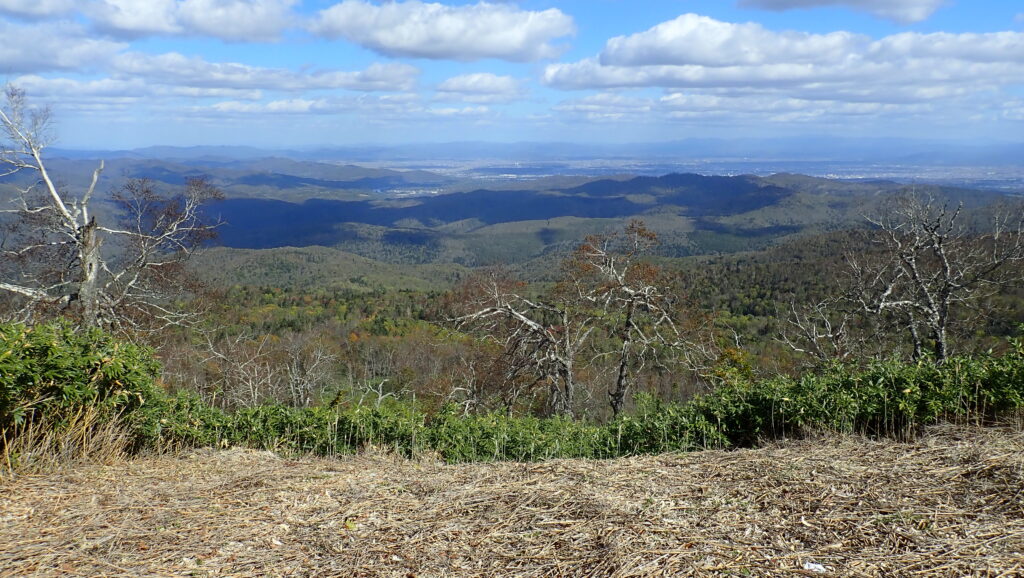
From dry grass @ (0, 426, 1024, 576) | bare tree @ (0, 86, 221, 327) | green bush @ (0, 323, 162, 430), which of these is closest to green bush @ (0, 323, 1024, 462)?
green bush @ (0, 323, 162, 430)

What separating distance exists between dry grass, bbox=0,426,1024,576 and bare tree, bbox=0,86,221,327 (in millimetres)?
7882

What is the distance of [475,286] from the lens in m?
15.4

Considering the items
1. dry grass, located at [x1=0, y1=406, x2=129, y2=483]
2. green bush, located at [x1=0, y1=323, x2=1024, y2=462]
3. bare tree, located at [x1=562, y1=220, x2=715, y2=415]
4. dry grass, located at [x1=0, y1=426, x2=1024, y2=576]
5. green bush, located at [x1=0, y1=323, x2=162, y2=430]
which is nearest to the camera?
dry grass, located at [x1=0, y1=426, x2=1024, y2=576]

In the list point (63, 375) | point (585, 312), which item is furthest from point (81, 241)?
point (585, 312)

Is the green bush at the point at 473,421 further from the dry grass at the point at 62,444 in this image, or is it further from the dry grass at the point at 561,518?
the dry grass at the point at 561,518

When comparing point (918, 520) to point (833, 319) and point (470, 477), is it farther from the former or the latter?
point (833, 319)

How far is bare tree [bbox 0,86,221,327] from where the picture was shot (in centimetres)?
1091

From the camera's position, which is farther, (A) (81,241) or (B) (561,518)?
(A) (81,241)

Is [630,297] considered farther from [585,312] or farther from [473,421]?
[473,421]

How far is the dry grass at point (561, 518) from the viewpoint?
3264 mm

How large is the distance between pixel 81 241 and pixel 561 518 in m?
11.4

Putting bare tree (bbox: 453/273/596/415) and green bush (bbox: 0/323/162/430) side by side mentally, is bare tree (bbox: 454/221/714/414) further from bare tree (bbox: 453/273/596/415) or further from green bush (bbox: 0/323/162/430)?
green bush (bbox: 0/323/162/430)

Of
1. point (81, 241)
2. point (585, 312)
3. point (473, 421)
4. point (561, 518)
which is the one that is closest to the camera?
point (561, 518)

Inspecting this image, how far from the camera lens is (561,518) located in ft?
12.5
